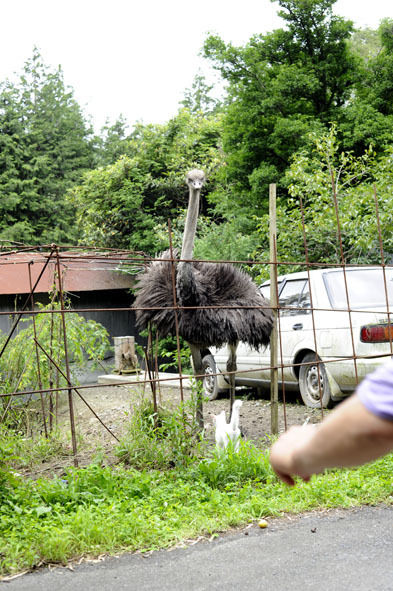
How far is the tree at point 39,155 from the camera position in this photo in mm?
24766

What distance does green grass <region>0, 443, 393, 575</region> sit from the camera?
3871 mm

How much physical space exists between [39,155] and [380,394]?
28.3 m

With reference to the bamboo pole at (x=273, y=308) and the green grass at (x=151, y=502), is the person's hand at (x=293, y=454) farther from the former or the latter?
the bamboo pole at (x=273, y=308)

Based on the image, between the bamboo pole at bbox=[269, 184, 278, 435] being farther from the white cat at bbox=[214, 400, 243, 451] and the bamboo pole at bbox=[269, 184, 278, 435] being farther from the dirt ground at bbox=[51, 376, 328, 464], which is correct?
the white cat at bbox=[214, 400, 243, 451]

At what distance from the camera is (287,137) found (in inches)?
614

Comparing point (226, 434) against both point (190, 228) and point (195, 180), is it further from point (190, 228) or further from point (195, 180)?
point (195, 180)

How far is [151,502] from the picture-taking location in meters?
4.57

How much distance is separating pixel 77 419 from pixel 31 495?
177 inches

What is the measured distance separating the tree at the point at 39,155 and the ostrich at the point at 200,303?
58.6 ft

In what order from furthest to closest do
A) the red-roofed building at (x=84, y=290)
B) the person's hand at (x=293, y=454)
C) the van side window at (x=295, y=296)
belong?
the red-roofed building at (x=84, y=290) → the van side window at (x=295, y=296) → the person's hand at (x=293, y=454)

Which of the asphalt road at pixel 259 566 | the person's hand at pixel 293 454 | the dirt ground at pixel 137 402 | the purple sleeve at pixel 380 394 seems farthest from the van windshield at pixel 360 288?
the purple sleeve at pixel 380 394

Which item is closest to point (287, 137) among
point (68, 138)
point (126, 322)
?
point (126, 322)

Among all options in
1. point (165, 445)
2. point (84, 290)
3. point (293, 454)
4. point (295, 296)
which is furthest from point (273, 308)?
point (84, 290)

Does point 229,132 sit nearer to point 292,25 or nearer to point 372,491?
point 292,25
